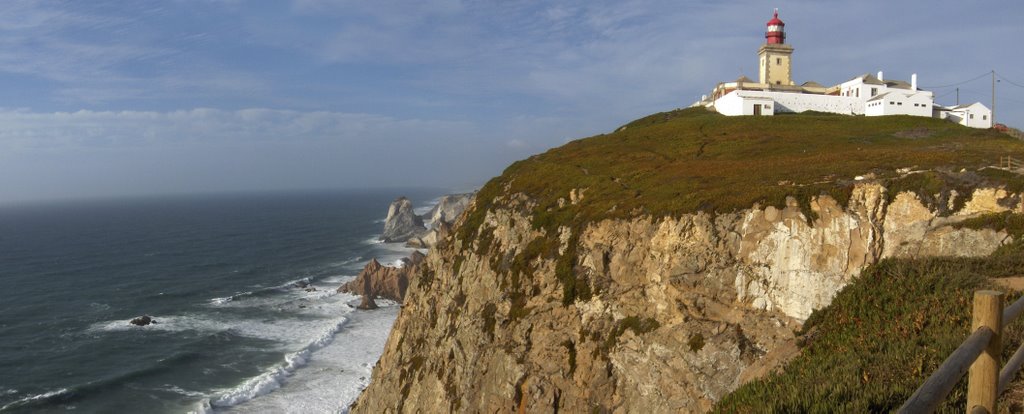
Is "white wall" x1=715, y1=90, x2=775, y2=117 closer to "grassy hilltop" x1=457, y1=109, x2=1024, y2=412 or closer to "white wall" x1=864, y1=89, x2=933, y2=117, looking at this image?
"grassy hilltop" x1=457, y1=109, x2=1024, y2=412

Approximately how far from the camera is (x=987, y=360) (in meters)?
4.27

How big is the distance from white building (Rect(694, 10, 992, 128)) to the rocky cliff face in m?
37.9

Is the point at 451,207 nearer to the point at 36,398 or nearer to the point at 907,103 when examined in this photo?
the point at 36,398

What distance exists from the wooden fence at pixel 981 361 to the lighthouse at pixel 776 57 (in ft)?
218

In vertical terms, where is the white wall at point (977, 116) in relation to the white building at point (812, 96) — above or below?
below

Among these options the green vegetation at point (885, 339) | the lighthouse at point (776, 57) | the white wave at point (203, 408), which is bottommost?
the white wave at point (203, 408)

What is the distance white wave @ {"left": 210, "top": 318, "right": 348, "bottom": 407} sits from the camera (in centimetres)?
4109

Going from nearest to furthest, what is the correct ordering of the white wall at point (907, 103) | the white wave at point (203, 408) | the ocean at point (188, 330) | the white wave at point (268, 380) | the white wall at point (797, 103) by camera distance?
the white wave at point (203, 408)
the white wave at point (268, 380)
the ocean at point (188, 330)
the white wall at point (907, 103)
the white wall at point (797, 103)

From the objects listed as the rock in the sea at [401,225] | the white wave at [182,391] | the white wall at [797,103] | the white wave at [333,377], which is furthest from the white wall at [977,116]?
the rock in the sea at [401,225]

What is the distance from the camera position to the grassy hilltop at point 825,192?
938cm

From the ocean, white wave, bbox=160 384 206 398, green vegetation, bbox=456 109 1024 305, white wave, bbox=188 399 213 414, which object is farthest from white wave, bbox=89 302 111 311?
green vegetation, bbox=456 109 1024 305

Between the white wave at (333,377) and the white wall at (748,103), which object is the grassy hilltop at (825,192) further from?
the white wave at (333,377)

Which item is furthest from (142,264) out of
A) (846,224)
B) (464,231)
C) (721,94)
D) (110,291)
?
(846,224)

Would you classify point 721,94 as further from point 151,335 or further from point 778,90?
point 151,335
